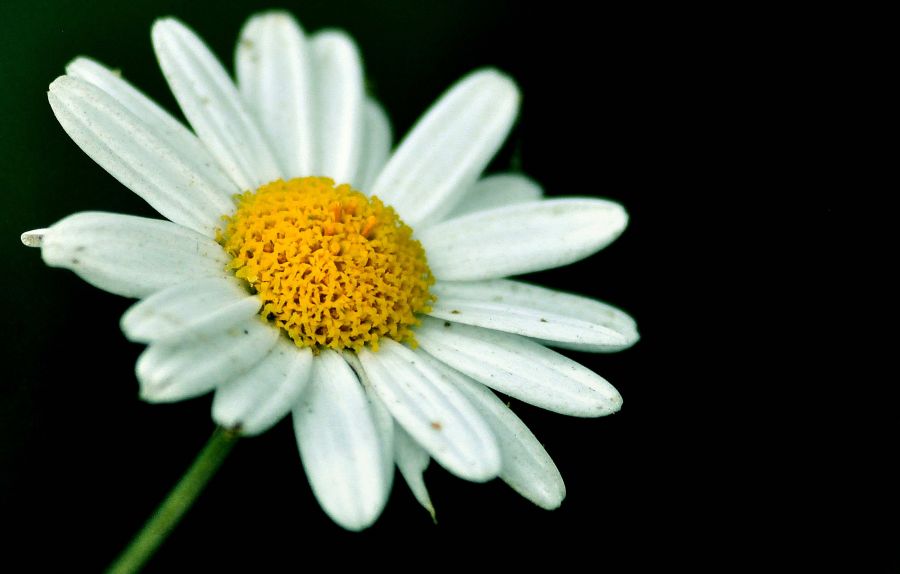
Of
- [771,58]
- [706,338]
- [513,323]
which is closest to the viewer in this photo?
[513,323]

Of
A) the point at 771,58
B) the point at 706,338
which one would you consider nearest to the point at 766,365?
the point at 706,338

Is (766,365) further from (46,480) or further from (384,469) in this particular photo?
(46,480)

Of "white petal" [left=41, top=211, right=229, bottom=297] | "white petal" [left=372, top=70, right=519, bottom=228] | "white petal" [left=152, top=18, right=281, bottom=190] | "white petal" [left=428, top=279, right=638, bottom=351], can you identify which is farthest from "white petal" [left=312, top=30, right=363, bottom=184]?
"white petal" [left=41, top=211, right=229, bottom=297]

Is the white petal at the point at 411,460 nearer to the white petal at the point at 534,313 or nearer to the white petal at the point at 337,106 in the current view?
the white petal at the point at 534,313

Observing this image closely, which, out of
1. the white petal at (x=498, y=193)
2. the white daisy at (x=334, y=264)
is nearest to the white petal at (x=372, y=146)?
the white daisy at (x=334, y=264)

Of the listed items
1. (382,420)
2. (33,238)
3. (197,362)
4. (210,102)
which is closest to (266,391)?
(197,362)

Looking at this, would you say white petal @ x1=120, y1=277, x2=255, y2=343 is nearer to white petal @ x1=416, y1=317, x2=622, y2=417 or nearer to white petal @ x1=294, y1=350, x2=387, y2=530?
white petal @ x1=294, y1=350, x2=387, y2=530

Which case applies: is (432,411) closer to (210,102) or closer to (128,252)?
(128,252)
